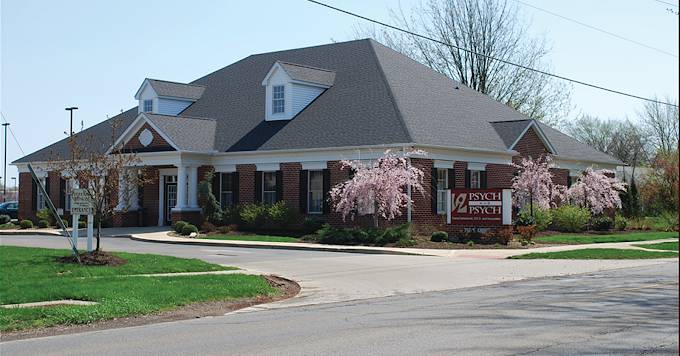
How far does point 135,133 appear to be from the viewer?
136 feet

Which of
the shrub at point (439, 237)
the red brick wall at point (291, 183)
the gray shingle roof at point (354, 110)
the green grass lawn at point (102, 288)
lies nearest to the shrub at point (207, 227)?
the red brick wall at point (291, 183)

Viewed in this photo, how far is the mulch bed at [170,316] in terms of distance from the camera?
12367 millimetres

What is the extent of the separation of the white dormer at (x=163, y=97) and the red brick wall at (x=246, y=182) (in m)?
8.04

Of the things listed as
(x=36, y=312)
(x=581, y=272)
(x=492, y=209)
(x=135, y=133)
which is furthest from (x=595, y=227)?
(x=36, y=312)

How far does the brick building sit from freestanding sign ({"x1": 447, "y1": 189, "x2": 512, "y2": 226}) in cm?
207

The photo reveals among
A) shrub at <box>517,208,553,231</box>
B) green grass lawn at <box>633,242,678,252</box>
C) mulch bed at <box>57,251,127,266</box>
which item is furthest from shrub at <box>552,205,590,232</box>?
mulch bed at <box>57,251,127,266</box>

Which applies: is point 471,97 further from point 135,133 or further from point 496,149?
point 135,133

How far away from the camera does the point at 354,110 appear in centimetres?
3772

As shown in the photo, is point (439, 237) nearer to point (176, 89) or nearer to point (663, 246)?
point (663, 246)

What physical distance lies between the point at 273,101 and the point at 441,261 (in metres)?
17.5

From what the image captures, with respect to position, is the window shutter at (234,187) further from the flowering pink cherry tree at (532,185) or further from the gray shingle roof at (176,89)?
the flowering pink cherry tree at (532,185)

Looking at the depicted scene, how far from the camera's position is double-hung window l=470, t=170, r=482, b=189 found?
37875 millimetres

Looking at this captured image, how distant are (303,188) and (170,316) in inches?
910

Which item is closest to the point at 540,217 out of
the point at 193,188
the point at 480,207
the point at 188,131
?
the point at 480,207
